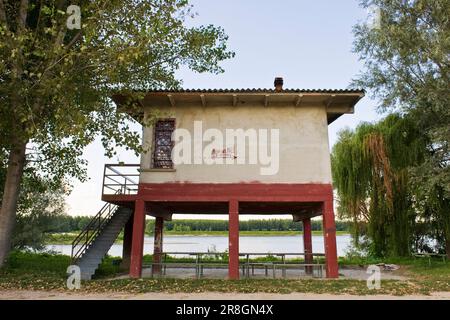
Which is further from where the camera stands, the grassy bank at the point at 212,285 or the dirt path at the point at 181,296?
the grassy bank at the point at 212,285

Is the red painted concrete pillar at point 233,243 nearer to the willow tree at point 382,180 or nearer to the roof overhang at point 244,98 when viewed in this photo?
the roof overhang at point 244,98

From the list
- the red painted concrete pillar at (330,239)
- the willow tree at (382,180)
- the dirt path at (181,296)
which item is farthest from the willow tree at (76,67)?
the willow tree at (382,180)

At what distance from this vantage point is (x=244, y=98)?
14.1 meters

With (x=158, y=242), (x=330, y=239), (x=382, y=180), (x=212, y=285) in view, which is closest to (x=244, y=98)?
(x=330, y=239)

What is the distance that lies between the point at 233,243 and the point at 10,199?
827 centimetres

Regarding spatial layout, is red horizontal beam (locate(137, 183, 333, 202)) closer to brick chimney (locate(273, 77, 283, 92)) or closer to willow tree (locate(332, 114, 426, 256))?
brick chimney (locate(273, 77, 283, 92))

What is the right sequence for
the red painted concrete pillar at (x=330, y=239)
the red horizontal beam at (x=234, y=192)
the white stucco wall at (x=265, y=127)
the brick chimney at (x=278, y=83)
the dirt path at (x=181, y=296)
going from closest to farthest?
the dirt path at (x=181, y=296), the red painted concrete pillar at (x=330, y=239), the red horizontal beam at (x=234, y=192), the white stucco wall at (x=265, y=127), the brick chimney at (x=278, y=83)

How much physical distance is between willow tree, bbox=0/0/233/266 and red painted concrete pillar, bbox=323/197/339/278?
739 centimetres

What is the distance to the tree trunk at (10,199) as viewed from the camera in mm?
12438

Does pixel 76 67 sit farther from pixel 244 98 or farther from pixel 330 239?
pixel 330 239

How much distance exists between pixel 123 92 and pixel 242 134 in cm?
486

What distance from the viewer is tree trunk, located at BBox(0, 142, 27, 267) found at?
12438mm

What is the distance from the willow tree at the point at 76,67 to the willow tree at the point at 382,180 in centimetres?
1144
